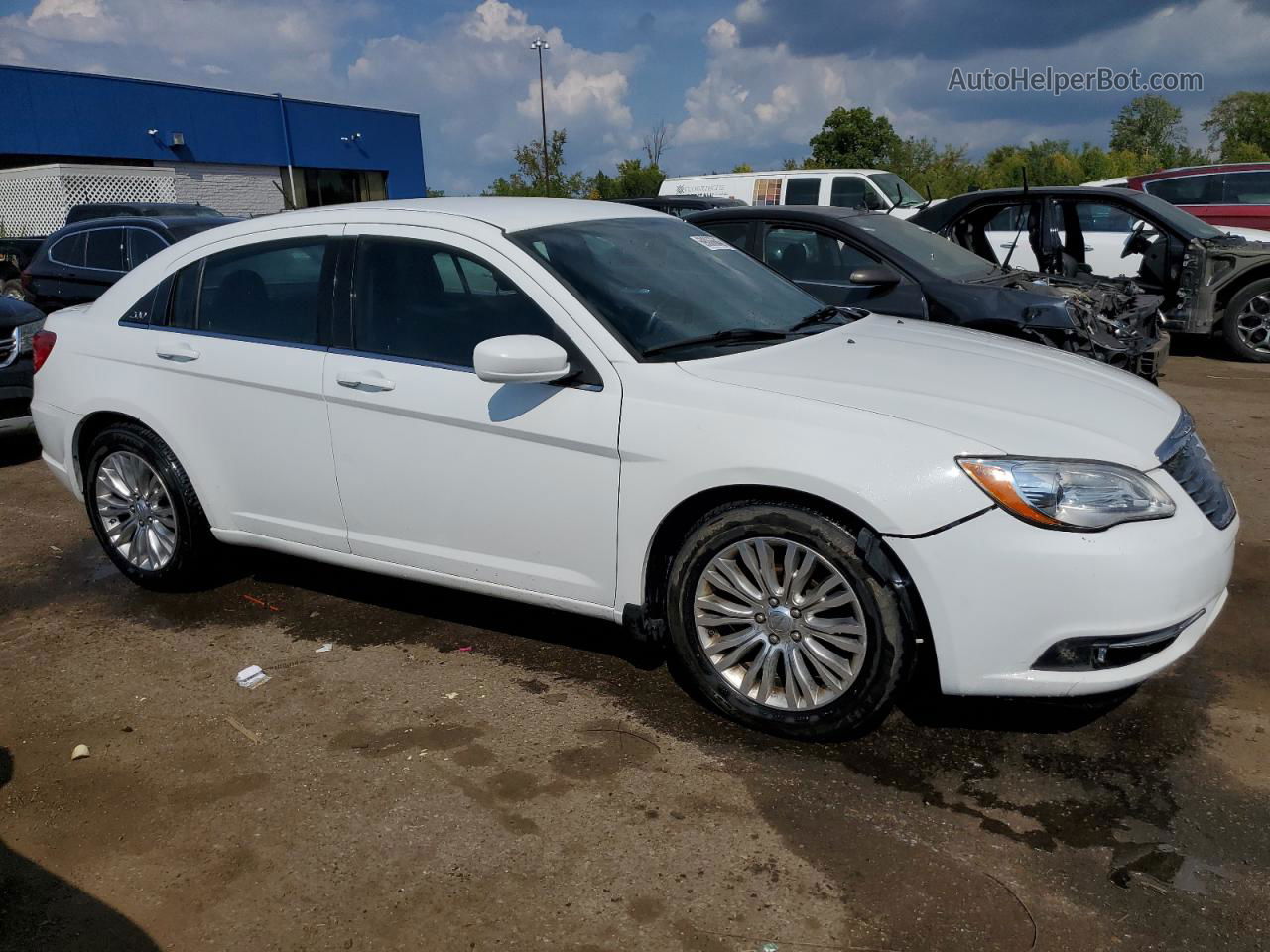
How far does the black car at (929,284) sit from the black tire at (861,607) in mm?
3449

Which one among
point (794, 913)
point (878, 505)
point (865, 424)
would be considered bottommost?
point (794, 913)

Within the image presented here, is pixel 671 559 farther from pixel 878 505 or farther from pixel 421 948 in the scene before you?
pixel 421 948

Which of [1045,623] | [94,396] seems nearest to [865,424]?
[1045,623]

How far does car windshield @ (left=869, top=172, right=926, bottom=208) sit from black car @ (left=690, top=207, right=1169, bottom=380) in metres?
8.79

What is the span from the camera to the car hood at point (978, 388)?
3061 mm

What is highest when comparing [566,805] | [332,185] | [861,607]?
[332,185]

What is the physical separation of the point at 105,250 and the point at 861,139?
40.7m

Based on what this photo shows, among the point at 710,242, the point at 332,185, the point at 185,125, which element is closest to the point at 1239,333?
the point at 710,242

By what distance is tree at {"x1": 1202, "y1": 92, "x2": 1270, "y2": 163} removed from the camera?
4125 cm

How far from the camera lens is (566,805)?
304 cm

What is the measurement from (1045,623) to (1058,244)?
7621mm

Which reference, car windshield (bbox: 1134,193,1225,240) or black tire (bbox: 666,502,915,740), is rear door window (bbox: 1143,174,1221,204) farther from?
black tire (bbox: 666,502,915,740)

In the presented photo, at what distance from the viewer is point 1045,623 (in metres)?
2.91

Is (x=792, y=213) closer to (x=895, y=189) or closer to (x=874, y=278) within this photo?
(x=874, y=278)
